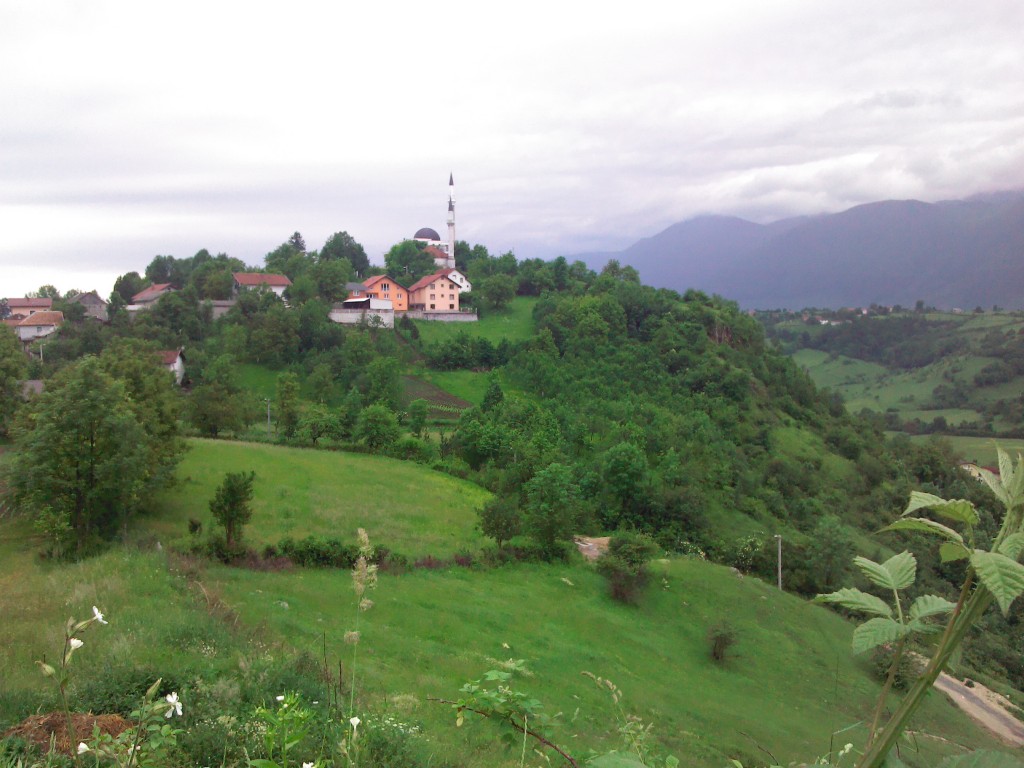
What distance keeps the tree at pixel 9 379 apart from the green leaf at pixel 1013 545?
125 ft

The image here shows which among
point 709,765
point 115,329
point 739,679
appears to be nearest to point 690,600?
point 739,679

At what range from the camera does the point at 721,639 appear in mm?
Result: 21703

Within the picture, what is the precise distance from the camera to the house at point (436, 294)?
70.1 m

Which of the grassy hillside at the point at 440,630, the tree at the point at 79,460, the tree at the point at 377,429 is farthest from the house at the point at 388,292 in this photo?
the tree at the point at 79,460

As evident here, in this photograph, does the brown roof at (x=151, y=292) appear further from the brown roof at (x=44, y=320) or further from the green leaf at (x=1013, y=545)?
the green leaf at (x=1013, y=545)

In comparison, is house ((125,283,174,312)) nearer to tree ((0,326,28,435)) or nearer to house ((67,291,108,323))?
house ((67,291,108,323))

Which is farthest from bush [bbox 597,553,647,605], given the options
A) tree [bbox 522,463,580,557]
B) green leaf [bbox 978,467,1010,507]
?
green leaf [bbox 978,467,1010,507]

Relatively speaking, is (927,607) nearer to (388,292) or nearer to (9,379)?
(9,379)

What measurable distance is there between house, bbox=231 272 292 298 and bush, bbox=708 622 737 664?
188 ft

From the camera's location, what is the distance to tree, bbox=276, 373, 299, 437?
4147cm

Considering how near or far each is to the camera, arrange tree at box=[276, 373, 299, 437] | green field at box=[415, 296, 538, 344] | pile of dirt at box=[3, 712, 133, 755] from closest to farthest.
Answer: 1. pile of dirt at box=[3, 712, 133, 755]
2. tree at box=[276, 373, 299, 437]
3. green field at box=[415, 296, 538, 344]

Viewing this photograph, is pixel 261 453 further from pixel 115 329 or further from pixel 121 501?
pixel 115 329

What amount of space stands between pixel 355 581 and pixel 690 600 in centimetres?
2483

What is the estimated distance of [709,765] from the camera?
12.3m
